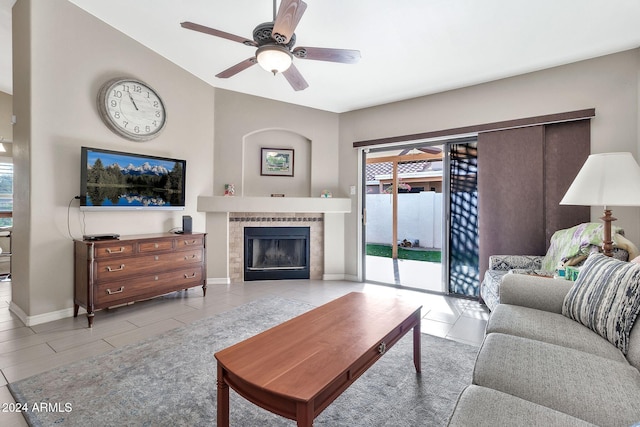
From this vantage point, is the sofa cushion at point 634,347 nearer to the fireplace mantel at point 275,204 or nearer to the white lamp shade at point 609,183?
the white lamp shade at point 609,183

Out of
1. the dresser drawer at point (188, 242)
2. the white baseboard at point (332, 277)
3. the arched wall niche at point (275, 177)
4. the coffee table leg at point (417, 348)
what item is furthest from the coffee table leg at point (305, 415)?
the arched wall niche at point (275, 177)

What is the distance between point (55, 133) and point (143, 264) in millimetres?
1466

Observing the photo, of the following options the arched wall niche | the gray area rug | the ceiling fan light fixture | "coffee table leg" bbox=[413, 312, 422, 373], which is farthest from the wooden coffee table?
the arched wall niche

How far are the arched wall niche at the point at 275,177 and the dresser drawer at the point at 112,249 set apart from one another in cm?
186

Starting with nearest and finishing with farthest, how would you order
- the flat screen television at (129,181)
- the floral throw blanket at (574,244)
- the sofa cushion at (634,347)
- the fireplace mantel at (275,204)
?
the sofa cushion at (634,347)
the floral throw blanket at (574,244)
the flat screen television at (129,181)
the fireplace mantel at (275,204)

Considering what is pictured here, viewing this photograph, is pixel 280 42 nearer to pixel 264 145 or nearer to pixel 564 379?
pixel 564 379

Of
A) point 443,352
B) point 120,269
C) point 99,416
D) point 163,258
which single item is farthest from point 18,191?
point 443,352

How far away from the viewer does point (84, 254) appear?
9.27 feet

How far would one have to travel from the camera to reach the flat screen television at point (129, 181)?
9.80 ft

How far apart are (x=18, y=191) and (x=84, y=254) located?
3.22 ft

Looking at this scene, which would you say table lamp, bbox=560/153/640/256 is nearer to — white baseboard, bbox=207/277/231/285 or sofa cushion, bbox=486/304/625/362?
sofa cushion, bbox=486/304/625/362

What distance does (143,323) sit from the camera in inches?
113

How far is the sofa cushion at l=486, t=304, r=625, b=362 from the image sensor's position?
4.74 ft

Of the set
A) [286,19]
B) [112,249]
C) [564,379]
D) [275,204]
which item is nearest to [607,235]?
[564,379]
